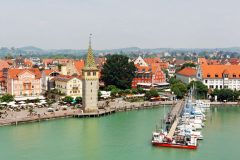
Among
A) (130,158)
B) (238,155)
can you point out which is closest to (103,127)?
(130,158)

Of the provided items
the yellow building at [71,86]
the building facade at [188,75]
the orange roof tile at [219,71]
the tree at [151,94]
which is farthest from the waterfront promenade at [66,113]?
the building facade at [188,75]

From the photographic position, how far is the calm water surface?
677 inches

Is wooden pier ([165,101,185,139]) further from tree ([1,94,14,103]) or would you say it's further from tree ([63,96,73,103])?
tree ([1,94,14,103])

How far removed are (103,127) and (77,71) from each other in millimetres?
14574

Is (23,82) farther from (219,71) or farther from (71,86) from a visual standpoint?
(219,71)

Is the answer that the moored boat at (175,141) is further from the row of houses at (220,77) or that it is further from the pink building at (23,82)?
the row of houses at (220,77)

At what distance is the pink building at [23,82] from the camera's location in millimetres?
30375

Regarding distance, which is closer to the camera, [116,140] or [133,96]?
[116,140]

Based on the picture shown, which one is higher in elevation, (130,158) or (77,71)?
(77,71)

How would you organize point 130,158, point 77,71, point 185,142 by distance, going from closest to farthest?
point 130,158, point 185,142, point 77,71

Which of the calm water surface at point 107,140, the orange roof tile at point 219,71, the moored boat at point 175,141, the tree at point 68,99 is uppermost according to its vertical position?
the orange roof tile at point 219,71

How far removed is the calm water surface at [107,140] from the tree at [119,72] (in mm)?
8622

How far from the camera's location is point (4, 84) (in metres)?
32.3

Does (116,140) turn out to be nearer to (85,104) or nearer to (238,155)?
(238,155)
